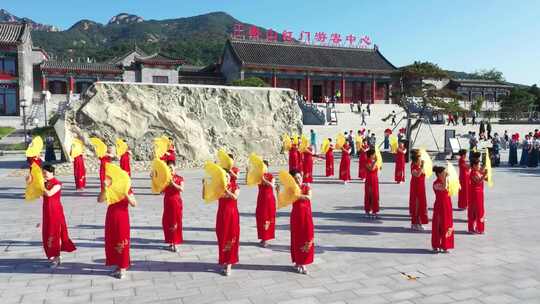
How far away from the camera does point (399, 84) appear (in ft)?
73.0

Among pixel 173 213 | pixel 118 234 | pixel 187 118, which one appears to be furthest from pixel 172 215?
pixel 187 118

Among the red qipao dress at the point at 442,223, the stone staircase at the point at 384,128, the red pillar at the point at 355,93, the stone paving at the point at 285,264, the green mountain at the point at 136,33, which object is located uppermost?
the green mountain at the point at 136,33

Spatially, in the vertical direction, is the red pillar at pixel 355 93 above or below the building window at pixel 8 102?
above

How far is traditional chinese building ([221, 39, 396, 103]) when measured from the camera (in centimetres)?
4003

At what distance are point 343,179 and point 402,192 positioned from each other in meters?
2.35

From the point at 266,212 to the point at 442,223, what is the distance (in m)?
2.85

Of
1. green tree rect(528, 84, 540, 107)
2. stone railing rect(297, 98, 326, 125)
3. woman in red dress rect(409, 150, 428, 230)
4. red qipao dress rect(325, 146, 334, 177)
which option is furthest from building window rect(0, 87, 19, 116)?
green tree rect(528, 84, 540, 107)

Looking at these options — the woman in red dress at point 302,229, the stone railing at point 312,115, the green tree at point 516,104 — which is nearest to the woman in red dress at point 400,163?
the woman in red dress at point 302,229

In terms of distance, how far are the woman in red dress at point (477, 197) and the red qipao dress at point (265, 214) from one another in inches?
145

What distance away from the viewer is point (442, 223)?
24.1 feet

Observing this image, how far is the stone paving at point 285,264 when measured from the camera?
5.64m

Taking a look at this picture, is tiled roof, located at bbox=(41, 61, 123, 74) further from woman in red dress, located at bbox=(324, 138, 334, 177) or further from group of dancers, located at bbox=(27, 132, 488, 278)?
group of dancers, located at bbox=(27, 132, 488, 278)

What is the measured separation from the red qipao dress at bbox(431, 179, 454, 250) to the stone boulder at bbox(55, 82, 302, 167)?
12168 mm

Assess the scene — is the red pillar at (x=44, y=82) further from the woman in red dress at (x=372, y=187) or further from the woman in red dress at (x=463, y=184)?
the woman in red dress at (x=463, y=184)
